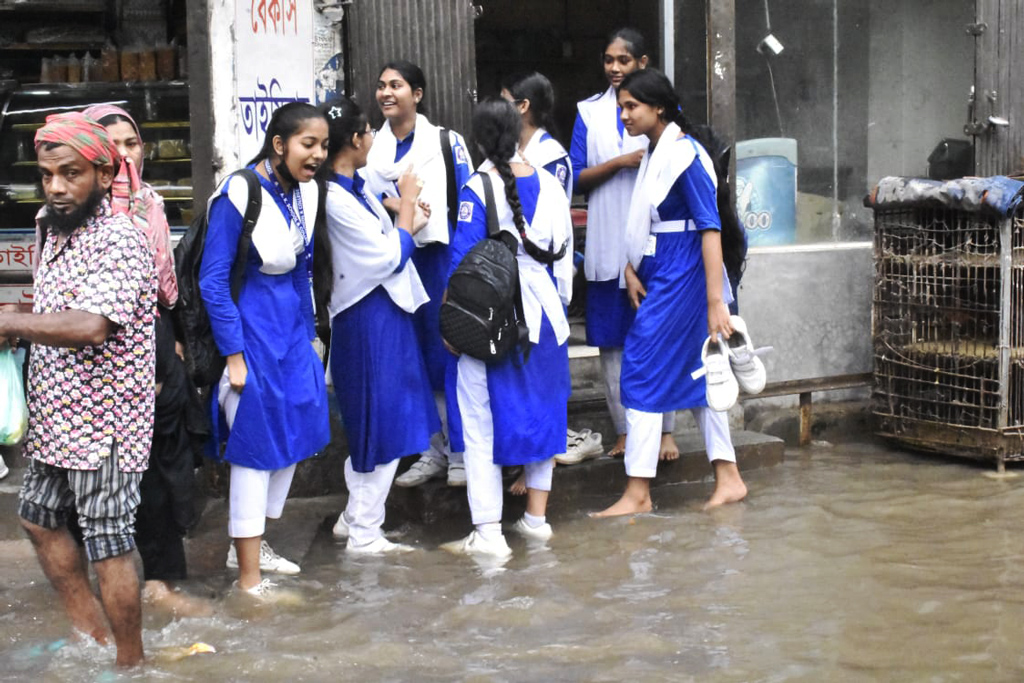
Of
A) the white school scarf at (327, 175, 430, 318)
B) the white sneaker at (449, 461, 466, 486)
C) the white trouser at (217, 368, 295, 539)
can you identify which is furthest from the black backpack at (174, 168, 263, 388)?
the white sneaker at (449, 461, 466, 486)

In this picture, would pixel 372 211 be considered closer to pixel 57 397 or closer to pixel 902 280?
pixel 57 397

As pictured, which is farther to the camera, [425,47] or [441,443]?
[425,47]

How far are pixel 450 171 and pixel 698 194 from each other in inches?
41.3

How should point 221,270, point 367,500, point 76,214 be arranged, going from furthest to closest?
point 367,500, point 221,270, point 76,214

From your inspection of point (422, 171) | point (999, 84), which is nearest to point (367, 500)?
point (422, 171)

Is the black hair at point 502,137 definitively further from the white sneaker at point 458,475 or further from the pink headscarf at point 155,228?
the pink headscarf at point 155,228

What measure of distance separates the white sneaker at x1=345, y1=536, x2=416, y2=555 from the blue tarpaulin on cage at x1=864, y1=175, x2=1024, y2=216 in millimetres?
3167

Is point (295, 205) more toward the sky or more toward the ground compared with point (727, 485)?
more toward the sky

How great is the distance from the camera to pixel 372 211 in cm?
502

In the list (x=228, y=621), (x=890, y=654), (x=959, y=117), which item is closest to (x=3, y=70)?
(x=228, y=621)

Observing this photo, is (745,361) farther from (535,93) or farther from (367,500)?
(367,500)

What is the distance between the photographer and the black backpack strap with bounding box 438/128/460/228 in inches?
217

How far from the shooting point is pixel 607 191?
238 inches

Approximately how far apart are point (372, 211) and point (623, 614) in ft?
5.85
